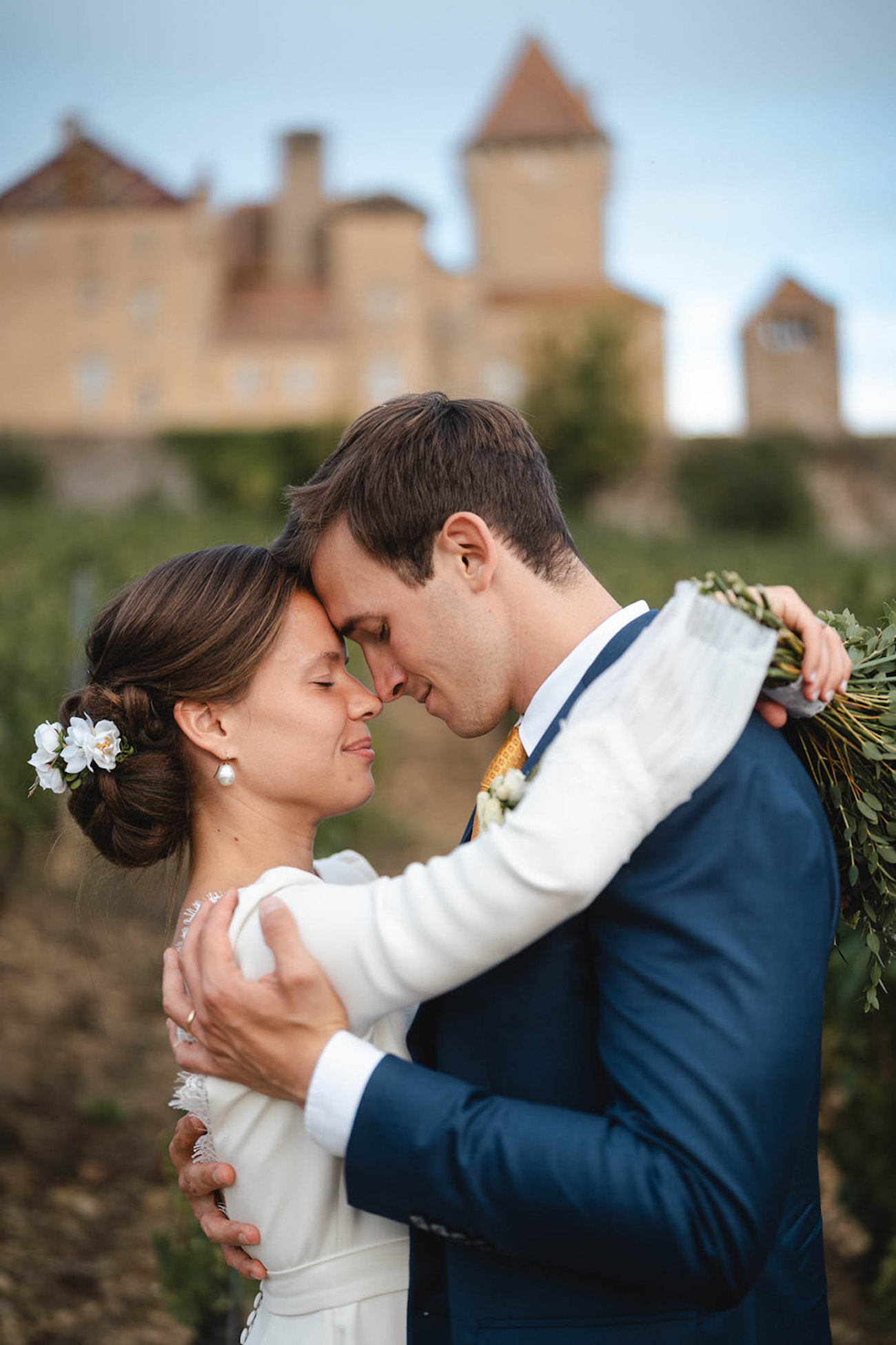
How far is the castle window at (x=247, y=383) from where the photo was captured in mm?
42188

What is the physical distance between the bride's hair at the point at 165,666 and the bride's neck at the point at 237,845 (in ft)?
0.30

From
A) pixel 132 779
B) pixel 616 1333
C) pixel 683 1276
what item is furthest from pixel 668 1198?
pixel 132 779

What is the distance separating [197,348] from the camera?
4269 cm

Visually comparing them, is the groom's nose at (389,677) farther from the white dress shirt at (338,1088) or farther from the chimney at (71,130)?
the chimney at (71,130)

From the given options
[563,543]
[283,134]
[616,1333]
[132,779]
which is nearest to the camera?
[616,1333]

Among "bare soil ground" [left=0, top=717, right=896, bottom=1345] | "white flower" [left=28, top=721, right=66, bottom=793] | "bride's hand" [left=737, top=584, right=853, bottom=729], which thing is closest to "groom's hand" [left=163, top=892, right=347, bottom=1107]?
"white flower" [left=28, top=721, right=66, bottom=793]

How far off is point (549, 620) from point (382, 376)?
42760 millimetres

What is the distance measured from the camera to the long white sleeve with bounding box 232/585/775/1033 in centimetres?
160

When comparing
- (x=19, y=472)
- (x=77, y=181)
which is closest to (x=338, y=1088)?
(x=19, y=472)

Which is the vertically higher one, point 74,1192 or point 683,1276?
point 683,1276

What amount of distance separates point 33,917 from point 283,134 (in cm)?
4621

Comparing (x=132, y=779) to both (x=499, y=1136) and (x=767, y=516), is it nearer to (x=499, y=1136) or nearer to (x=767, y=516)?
(x=499, y=1136)

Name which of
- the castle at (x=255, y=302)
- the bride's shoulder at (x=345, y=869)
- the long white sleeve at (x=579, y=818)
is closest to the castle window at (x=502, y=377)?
the castle at (x=255, y=302)

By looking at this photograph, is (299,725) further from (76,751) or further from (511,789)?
(511,789)
